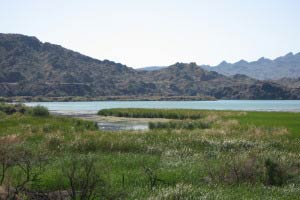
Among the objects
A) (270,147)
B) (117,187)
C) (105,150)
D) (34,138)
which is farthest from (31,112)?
(117,187)

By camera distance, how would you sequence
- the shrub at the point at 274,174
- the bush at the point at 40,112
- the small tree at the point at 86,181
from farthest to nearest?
the bush at the point at 40,112
the shrub at the point at 274,174
the small tree at the point at 86,181

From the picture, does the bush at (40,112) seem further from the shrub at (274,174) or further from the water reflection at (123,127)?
the shrub at (274,174)

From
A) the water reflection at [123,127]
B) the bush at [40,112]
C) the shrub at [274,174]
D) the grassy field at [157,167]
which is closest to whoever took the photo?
the grassy field at [157,167]

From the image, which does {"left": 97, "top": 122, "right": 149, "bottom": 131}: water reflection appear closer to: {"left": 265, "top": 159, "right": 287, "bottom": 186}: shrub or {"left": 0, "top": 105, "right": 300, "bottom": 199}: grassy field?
{"left": 0, "top": 105, "right": 300, "bottom": 199}: grassy field

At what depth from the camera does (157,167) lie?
25297 mm

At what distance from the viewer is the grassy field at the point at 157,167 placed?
18312 millimetres

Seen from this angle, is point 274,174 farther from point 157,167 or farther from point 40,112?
point 40,112

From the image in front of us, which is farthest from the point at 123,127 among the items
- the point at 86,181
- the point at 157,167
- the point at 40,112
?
the point at 86,181

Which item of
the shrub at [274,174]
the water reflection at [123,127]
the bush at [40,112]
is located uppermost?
the bush at [40,112]

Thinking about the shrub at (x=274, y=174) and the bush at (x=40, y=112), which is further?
the bush at (x=40, y=112)

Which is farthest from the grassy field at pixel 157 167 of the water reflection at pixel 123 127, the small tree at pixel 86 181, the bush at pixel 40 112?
the bush at pixel 40 112

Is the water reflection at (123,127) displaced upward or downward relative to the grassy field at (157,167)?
downward

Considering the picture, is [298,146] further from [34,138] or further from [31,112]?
[31,112]

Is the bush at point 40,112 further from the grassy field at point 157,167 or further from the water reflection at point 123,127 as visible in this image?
the grassy field at point 157,167
